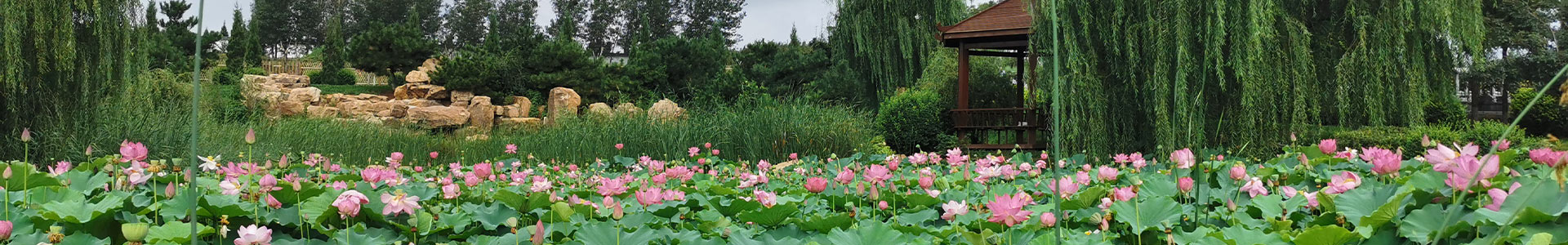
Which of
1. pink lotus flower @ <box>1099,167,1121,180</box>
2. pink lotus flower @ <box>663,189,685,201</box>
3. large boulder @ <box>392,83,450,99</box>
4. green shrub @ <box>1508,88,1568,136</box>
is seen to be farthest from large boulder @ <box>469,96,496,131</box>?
green shrub @ <box>1508,88,1568,136</box>

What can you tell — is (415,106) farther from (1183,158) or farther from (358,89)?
(1183,158)

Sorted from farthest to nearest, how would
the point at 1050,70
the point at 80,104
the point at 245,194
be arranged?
the point at 1050,70 < the point at 80,104 < the point at 245,194

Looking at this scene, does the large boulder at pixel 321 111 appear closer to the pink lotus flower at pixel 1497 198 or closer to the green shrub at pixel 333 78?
the green shrub at pixel 333 78

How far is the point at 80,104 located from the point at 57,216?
5393 millimetres

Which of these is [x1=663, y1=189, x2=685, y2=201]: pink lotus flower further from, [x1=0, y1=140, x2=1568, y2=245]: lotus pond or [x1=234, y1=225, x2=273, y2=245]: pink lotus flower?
[x1=234, y1=225, x2=273, y2=245]: pink lotus flower

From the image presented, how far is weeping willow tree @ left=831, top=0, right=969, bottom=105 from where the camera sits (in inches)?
496

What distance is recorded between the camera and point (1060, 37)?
20.5 feet

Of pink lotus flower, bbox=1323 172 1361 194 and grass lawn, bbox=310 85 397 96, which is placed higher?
grass lawn, bbox=310 85 397 96

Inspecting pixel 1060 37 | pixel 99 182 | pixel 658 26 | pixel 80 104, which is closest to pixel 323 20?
pixel 658 26

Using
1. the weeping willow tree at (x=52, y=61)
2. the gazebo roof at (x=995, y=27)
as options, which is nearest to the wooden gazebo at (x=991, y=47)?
the gazebo roof at (x=995, y=27)

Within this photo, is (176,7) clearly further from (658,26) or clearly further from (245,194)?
(245,194)

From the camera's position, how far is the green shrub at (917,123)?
A: 891 cm

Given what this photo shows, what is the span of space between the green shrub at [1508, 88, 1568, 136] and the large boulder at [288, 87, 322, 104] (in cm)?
1723

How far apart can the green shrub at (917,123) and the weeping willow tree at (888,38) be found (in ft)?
10.5
